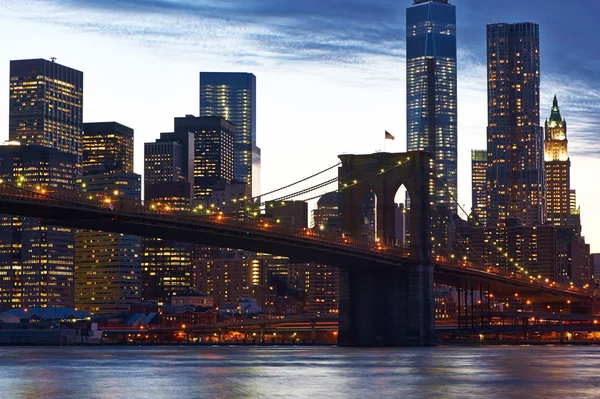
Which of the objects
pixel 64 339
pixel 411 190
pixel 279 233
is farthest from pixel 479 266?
pixel 64 339

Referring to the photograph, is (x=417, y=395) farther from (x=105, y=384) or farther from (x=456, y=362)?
(x=456, y=362)

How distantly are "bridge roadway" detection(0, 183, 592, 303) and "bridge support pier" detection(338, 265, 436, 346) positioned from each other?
175 centimetres

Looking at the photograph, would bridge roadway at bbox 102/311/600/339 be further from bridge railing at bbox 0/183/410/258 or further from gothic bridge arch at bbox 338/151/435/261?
bridge railing at bbox 0/183/410/258

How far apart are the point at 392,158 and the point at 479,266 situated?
1579 cm

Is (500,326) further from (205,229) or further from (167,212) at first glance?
(167,212)

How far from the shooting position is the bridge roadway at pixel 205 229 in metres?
92.1

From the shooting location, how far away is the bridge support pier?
118 metres

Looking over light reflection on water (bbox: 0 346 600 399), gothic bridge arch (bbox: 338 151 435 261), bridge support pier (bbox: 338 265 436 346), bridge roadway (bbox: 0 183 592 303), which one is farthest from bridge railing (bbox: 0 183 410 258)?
light reflection on water (bbox: 0 346 600 399)

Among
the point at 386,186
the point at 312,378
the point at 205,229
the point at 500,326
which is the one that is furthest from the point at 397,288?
the point at 312,378

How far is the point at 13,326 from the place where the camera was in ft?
652

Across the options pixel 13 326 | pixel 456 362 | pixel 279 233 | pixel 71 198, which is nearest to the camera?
pixel 456 362

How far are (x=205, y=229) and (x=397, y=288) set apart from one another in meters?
23.6

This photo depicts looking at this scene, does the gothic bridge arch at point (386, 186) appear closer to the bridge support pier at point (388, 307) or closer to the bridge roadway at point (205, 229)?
the bridge support pier at point (388, 307)

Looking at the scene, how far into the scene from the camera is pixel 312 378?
64.5 m
